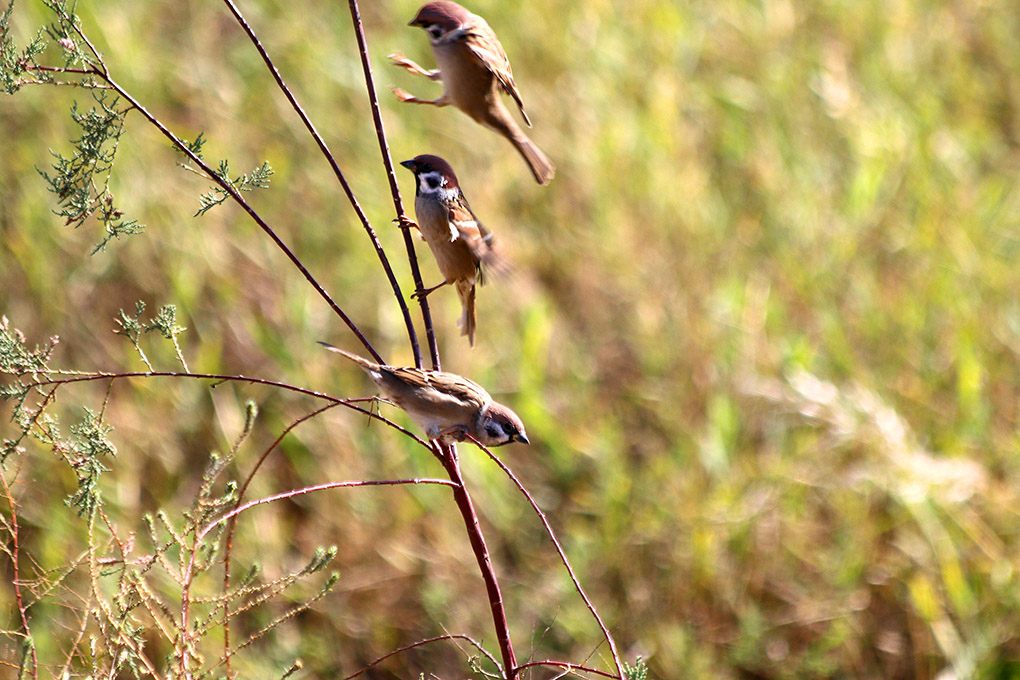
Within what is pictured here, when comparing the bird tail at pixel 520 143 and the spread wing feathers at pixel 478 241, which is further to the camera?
the bird tail at pixel 520 143

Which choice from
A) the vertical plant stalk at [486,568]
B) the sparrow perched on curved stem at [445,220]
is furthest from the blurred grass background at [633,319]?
the vertical plant stalk at [486,568]

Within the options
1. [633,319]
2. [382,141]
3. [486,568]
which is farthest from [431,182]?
[633,319]

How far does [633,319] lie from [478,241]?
2659mm

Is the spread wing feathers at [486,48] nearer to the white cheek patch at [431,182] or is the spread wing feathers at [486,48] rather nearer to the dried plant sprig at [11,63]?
Answer: the white cheek patch at [431,182]

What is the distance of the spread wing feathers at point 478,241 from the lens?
73.0 inches

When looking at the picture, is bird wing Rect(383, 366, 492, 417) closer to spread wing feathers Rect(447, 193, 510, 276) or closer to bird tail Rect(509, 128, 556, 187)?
spread wing feathers Rect(447, 193, 510, 276)

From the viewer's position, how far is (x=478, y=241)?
6.21 feet

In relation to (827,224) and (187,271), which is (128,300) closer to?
(187,271)

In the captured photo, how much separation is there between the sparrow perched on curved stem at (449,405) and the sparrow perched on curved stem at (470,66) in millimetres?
507

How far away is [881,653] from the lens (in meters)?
3.54

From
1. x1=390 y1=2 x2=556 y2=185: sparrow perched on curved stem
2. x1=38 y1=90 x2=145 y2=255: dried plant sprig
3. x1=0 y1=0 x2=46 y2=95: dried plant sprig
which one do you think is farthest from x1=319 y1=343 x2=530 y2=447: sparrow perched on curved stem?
x1=0 y1=0 x2=46 y2=95: dried plant sprig

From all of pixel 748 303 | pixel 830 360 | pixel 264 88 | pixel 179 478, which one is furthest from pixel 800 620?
pixel 264 88

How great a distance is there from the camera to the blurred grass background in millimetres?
3598

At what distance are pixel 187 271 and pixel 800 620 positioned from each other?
10.2 ft
